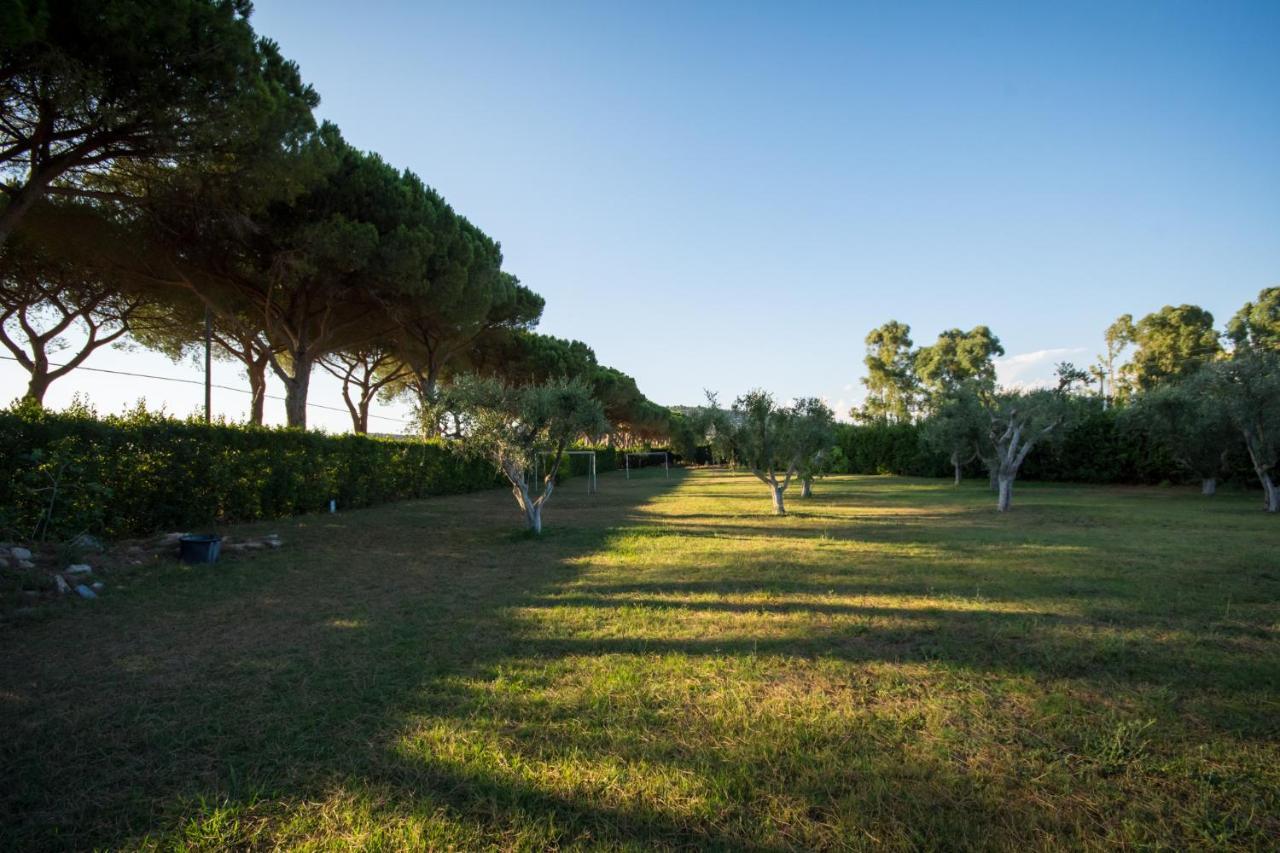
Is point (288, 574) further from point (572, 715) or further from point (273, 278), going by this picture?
point (273, 278)

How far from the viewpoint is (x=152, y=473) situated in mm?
8344

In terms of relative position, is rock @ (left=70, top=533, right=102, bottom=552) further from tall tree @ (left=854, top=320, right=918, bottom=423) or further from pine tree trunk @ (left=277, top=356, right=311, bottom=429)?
tall tree @ (left=854, top=320, right=918, bottom=423)

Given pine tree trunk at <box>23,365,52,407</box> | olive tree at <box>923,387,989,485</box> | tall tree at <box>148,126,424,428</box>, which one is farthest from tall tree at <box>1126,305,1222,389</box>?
pine tree trunk at <box>23,365,52,407</box>

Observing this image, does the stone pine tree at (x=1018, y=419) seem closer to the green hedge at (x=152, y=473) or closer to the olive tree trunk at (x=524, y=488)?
the olive tree trunk at (x=524, y=488)

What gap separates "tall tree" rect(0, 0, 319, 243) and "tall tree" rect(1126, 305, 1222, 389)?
3945 centimetres

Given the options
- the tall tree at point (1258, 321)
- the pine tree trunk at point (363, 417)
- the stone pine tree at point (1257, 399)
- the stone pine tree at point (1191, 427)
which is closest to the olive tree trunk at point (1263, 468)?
the stone pine tree at point (1257, 399)

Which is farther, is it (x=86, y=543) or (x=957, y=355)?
(x=957, y=355)

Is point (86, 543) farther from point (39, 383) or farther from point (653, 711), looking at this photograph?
point (39, 383)

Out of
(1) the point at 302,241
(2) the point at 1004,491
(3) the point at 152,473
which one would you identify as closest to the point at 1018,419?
(2) the point at 1004,491

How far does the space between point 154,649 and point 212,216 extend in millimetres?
11424

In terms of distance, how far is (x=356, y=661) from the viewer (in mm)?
3861

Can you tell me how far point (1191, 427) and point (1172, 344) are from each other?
22.0m

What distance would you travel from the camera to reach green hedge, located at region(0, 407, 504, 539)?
675cm

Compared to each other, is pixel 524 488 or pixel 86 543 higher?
pixel 524 488
